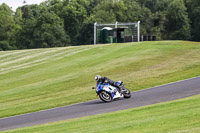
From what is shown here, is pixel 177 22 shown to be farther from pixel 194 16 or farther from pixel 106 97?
pixel 106 97

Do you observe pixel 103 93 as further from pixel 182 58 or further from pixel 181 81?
pixel 182 58

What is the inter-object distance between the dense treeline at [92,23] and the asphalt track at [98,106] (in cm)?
8016

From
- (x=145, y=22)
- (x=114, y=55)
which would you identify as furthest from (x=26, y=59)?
(x=145, y=22)

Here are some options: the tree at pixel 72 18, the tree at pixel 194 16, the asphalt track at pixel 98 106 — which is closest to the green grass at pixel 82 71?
the asphalt track at pixel 98 106

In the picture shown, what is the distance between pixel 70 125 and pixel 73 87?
11890 millimetres

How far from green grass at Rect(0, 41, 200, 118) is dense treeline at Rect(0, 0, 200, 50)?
→ 58.7m

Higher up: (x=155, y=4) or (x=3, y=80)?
(x=155, y=4)

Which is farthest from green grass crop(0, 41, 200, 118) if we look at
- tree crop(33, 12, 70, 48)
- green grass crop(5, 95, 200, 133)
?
tree crop(33, 12, 70, 48)

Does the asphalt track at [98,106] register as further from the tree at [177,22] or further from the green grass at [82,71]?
the tree at [177,22]

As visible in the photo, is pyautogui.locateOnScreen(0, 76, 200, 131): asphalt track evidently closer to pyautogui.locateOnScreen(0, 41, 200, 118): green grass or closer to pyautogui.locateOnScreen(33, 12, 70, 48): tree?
pyautogui.locateOnScreen(0, 41, 200, 118): green grass

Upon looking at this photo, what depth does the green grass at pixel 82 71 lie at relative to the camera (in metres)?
23.4

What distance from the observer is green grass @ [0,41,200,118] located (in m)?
23.4

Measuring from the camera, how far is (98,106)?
18.9 meters

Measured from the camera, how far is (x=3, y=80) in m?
33.4
